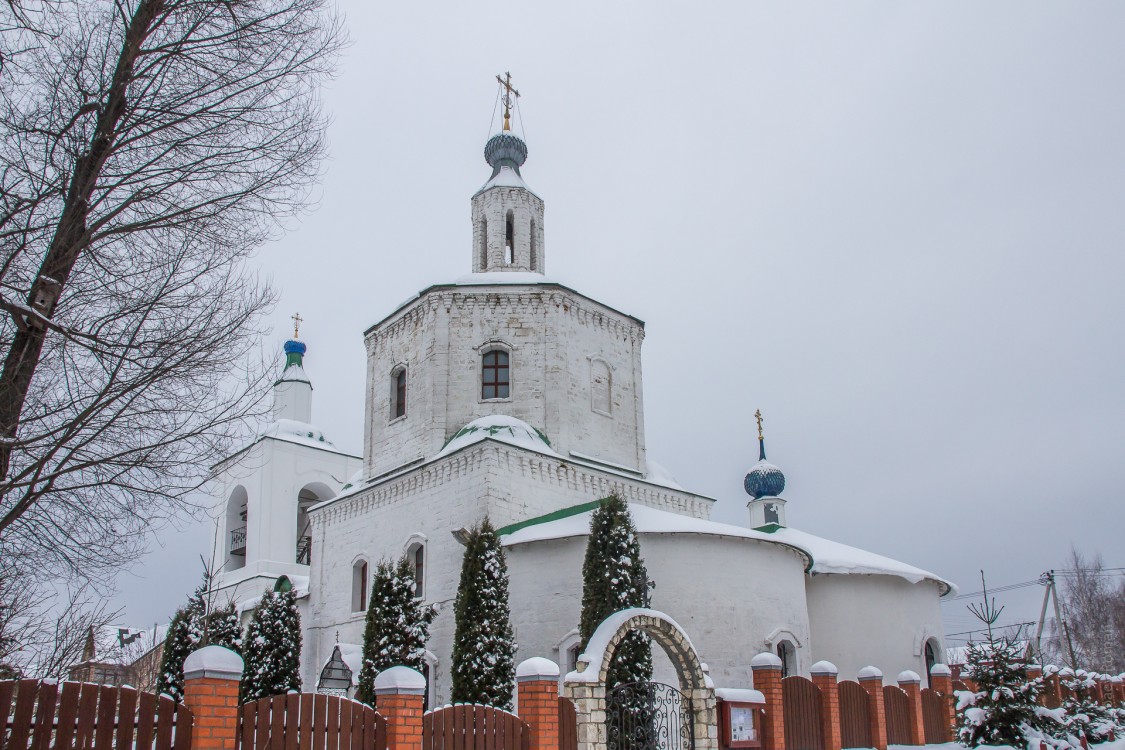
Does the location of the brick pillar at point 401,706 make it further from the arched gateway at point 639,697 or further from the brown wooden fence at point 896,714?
the brown wooden fence at point 896,714

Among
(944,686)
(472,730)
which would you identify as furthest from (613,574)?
(944,686)

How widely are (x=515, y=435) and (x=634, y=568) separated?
16.7ft

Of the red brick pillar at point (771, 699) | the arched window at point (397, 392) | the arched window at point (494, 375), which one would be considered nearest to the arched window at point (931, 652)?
the red brick pillar at point (771, 699)

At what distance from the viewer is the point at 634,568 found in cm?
1336

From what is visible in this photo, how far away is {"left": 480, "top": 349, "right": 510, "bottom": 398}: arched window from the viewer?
747 inches

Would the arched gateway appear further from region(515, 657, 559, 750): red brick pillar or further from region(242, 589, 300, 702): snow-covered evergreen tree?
region(242, 589, 300, 702): snow-covered evergreen tree

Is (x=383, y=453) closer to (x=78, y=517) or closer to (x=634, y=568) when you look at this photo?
(x=634, y=568)

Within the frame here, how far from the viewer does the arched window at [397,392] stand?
65.3ft

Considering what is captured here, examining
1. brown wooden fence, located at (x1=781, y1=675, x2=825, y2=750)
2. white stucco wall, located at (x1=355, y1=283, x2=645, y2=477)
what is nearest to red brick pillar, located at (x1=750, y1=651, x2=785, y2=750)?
brown wooden fence, located at (x1=781, y1=675, x2=825, y2=750)

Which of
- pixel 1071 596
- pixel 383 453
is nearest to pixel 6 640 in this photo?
pixel 383 453

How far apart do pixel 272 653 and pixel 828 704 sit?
9.79 m

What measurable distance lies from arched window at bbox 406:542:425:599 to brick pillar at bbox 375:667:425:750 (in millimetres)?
9861

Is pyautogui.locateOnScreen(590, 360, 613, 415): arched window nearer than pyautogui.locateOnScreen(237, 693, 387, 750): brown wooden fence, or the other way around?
pyautogui.locateOnScreen(237, 693, 387, 750): brown wooden fence

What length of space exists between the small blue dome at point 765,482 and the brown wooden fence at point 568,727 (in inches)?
697
